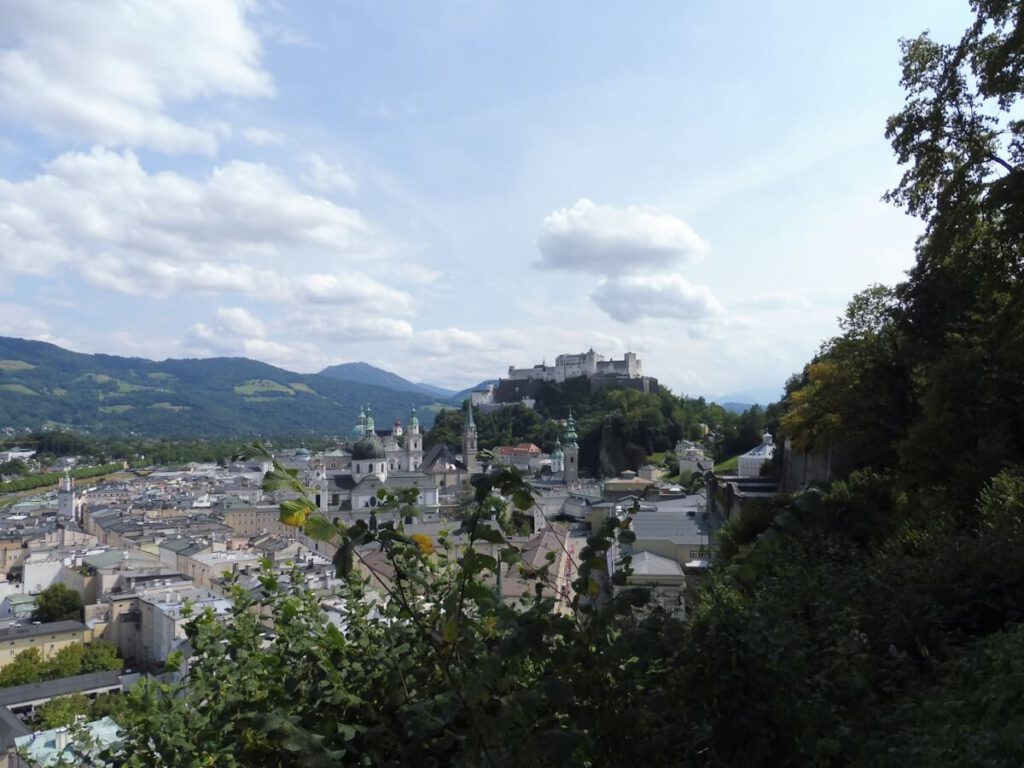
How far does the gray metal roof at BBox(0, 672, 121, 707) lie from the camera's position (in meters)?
23.0

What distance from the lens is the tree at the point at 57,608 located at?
36.5 metres

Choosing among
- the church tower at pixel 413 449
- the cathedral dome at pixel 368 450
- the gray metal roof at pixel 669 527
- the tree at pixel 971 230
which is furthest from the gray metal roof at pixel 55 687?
the church tower at pixel 413 449

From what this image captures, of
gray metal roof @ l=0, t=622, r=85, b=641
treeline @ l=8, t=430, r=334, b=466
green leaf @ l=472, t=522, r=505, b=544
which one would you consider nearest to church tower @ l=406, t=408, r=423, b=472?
gray metal roof @ l=0, t=622, r=85, b=641

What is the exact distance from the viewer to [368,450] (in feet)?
205

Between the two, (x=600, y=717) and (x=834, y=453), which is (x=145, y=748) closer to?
(x=600, y=717)

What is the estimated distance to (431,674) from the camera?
2.75m

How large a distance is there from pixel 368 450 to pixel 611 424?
23.0 metres

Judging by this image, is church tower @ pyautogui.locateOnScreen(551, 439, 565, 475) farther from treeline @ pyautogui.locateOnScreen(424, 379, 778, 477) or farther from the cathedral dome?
the cathedral dome

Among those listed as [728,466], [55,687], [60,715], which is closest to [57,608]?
[55,687]

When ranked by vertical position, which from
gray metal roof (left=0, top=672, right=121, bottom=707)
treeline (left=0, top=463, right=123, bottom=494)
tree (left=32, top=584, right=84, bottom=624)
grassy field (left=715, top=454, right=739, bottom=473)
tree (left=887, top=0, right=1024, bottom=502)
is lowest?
treeline (left=0, top=463, right=123, bottom=494)

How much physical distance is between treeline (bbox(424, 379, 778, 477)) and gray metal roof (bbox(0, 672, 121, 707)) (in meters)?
41.2

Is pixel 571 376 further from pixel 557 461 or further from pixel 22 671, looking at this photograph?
pixel 22 671

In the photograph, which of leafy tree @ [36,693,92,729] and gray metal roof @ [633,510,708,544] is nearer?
leafy tree @ [36,693,92,729]

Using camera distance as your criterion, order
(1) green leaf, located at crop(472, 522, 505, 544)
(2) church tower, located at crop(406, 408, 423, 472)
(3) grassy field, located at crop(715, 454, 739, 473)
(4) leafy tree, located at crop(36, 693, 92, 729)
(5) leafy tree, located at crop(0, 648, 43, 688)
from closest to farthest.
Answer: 1. (1) green leaf, located at crop(472, 522, 505, 544)
2. (4) leafy tree, located at crop(36, 693, 92, 729)
3. (5) leafy tree, located at crop(0, 648, 43, 688)
4. (3) grassy field, located at crop(715, 454, 739, 473)
5. (2) church tower, located at crop(406, 408, 423, 472)
